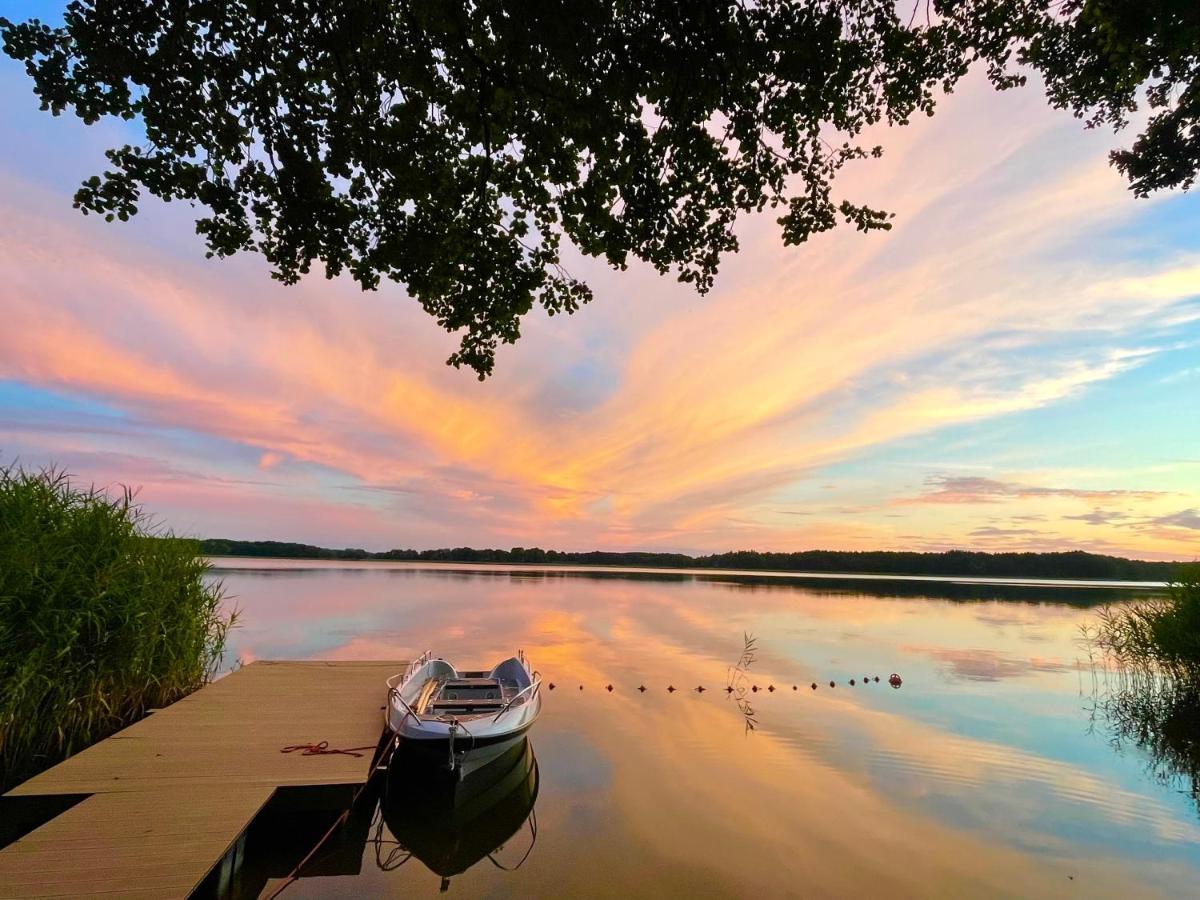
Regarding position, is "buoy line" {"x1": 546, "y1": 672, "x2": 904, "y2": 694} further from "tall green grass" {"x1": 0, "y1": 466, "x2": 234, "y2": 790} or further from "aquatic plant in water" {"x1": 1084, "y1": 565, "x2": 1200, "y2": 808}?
"tall green grass" {"x1": 0, "y1": 466, "x2": 234, "y2": 790}

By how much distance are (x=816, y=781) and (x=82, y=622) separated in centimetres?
1188

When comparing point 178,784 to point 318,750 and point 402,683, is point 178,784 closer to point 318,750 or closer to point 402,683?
point 318,750

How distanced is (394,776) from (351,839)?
1497 millimetres

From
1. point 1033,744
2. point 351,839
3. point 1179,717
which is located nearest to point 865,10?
point 351,839

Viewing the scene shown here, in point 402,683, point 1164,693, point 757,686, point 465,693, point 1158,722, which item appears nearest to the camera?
point 402,683

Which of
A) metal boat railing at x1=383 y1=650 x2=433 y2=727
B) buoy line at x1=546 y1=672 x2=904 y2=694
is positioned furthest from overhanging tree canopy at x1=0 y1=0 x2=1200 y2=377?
buoy line at x1=546 y1=672 x2=904 y2=694

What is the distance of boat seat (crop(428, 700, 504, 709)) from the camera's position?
33.6 ft

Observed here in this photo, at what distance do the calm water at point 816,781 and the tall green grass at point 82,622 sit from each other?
5009 millimetres

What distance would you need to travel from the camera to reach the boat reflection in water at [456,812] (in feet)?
23.5

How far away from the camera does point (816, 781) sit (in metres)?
9.75

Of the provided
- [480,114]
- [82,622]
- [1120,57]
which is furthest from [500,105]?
[82,622]

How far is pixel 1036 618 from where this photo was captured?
118ft

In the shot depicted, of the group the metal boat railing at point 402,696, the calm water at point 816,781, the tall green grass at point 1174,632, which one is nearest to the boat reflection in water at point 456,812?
the calm water at point 816,781

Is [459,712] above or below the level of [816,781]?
above
